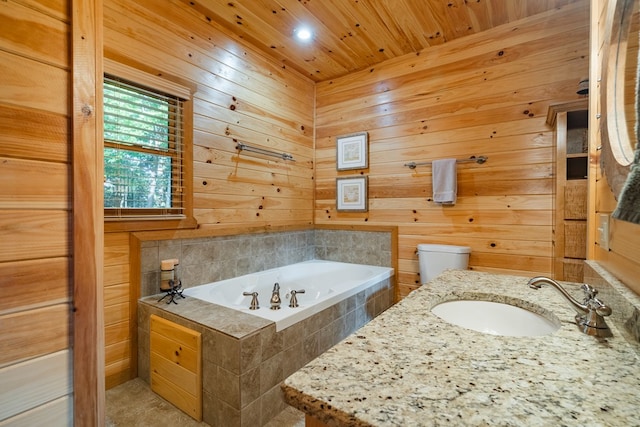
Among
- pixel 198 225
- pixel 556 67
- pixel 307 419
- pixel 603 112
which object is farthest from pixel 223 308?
pixel 556 67

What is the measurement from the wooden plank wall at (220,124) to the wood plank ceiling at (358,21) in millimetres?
186

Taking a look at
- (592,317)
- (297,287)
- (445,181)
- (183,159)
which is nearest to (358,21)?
(445,181)

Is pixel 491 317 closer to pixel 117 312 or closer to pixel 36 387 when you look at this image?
pixel 36 387

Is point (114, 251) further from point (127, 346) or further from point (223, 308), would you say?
point (223, 308)

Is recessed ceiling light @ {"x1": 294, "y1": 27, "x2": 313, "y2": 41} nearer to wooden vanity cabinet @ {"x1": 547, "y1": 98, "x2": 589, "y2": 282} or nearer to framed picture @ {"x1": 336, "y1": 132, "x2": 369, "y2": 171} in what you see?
framed picture @ {"x1": 336, "y1": 132, "x2": 369, "y2": 171}

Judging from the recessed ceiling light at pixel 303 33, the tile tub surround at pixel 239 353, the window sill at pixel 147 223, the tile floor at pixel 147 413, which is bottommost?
the tile floor at pixel 147 413

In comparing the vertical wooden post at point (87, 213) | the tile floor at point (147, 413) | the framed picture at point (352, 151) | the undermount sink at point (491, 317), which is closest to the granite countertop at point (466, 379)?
the undermount sink at point (491, 317)

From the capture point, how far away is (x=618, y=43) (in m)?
0.89

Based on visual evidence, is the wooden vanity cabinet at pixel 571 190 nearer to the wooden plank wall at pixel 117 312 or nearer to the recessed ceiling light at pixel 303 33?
the recessed ceiling light at pixel 303 33

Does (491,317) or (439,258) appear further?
(439,258)

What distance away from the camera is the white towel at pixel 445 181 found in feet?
8.52

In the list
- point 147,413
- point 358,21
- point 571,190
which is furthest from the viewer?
point 358,21

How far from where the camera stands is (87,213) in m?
0.81

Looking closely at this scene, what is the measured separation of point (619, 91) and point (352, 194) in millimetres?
2402
